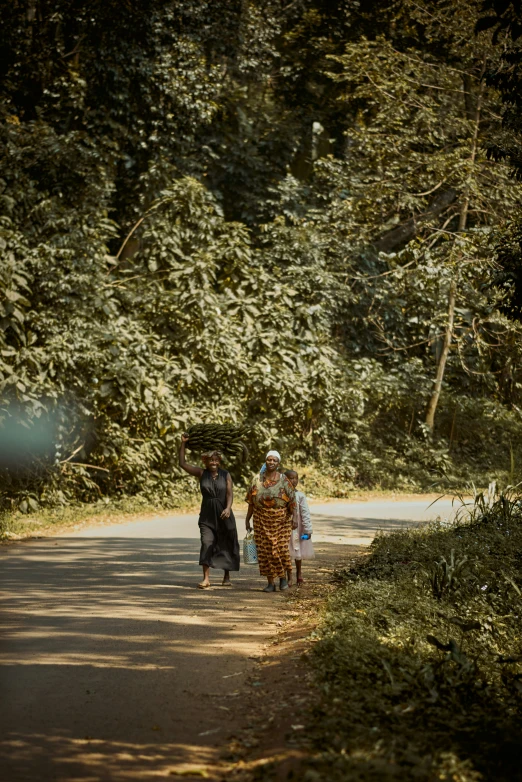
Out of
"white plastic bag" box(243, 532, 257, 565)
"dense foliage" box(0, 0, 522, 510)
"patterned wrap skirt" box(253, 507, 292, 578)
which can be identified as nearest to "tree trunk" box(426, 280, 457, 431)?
"dense foliage" box(0, 0, 522, 510)

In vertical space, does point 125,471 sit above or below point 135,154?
below

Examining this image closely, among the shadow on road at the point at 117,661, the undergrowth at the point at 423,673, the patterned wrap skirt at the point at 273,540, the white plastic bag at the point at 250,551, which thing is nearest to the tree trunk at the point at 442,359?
the shadow on road at the point at 117,661

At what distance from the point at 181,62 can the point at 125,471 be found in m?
10.3

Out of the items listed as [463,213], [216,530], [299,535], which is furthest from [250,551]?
[463,213]

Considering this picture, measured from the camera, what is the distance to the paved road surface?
18.7ft

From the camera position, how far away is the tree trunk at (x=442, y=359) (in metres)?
27.8

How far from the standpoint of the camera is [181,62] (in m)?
25.2

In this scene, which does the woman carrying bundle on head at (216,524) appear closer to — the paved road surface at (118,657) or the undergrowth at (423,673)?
the paved road surface at (118,657)

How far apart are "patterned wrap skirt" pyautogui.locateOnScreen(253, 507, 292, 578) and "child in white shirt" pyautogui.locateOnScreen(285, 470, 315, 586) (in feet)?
0.73

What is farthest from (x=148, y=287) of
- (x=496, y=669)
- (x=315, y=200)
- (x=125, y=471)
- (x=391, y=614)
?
(x=496, y=669)

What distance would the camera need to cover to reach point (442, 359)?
96.4 ft

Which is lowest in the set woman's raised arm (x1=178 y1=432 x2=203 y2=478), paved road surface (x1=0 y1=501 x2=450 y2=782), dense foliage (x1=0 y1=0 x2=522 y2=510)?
paved road surface (x1=0 y1=501 x2=450 y2=782)

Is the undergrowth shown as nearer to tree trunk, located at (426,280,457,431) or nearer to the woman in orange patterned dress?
the woman in orange patterned dress

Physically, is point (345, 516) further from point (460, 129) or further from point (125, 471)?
point (460, 129)
